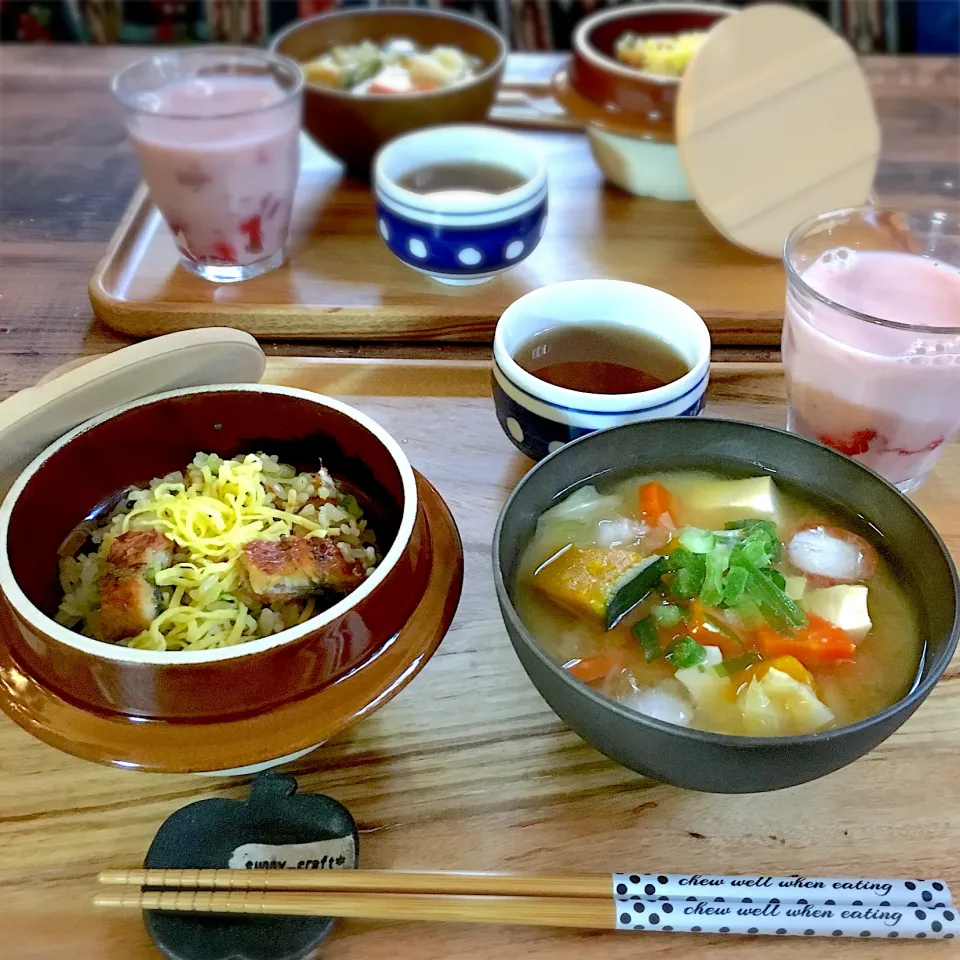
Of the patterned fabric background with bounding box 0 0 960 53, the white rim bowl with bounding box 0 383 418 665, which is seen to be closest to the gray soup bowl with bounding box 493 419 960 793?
the white rim bowl with bounding box 0 383 418 665

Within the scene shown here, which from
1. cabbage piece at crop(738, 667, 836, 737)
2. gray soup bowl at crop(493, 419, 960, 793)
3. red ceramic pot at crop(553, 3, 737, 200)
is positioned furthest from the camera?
red ceramic pot at crop(553, 3, 737, 200)

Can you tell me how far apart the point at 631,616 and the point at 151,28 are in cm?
313

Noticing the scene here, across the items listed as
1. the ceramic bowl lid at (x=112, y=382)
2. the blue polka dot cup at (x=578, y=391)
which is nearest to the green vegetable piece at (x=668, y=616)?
Answer: the blue polka dot cup at (x=578, y=391)

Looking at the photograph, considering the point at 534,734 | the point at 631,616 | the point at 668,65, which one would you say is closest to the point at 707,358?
the point at 631,616

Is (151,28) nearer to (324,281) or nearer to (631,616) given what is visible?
(324,281)

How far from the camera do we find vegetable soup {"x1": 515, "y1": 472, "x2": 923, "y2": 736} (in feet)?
3.04

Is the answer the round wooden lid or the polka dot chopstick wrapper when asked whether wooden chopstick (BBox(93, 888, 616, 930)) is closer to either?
the polka dot chopstick wrapper

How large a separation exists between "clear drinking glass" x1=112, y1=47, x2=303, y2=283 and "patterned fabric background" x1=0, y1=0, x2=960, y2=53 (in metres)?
1.62

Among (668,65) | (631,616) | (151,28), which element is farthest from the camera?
(151,28)

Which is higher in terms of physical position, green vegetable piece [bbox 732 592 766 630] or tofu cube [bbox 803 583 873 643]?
green vegetable piece [bbox 732 592 766 630]

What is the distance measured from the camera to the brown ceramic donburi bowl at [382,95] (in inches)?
72.6

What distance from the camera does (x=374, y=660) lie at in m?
0.91

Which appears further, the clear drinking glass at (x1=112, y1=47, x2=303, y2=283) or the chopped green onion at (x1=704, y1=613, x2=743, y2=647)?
the clear drinking glass at (x1=112, y1=47, x2=303, y2=283)

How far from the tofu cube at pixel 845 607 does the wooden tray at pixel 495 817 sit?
13 centimetres
